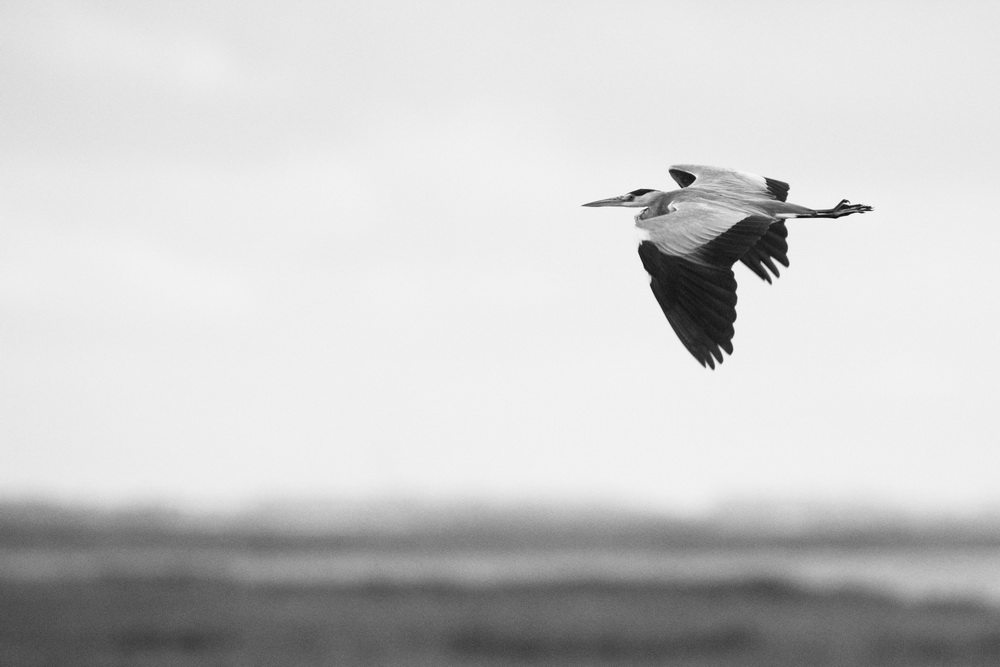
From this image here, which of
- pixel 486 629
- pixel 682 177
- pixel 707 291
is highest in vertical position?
pixel 682 177

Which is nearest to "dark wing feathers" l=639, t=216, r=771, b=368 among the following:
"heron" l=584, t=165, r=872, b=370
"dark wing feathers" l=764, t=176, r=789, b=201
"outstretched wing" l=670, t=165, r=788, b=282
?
"heron" l=584, t=165, r=872, b=370

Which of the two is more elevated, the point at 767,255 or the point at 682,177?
the point at 682,177

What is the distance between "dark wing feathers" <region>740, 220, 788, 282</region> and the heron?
0.34 m

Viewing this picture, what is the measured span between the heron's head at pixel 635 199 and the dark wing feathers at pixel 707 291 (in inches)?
36.9

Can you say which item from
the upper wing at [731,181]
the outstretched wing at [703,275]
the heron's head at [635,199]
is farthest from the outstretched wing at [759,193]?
the outstretched wing at [703,275]

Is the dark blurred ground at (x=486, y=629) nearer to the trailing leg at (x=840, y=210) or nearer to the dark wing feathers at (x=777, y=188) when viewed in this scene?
the dark wing feathers at (x=777, y=188)

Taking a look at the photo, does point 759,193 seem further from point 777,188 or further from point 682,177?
point 682,177

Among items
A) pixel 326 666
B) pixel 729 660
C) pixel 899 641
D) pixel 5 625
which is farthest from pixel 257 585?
pixel 899 641

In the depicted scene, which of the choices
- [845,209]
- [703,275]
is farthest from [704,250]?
[845,209]

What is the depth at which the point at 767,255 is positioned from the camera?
19.3ft

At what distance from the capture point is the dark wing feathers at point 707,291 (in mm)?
4953

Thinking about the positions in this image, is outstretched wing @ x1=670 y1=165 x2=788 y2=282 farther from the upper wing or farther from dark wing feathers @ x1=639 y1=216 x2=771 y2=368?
dark wing feathers @ x1=639 y1=216 x2=771 y2=368

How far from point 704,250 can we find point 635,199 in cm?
121

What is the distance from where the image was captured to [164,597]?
72.1 ft
